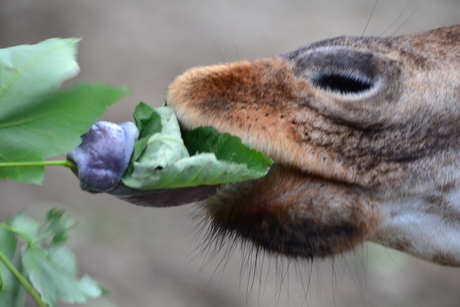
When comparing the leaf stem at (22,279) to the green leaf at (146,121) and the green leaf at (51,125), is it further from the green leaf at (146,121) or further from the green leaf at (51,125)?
the green leaf at (146,121)

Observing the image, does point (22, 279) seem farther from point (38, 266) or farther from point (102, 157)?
point (102, 157)

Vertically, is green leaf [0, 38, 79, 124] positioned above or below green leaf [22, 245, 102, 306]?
above

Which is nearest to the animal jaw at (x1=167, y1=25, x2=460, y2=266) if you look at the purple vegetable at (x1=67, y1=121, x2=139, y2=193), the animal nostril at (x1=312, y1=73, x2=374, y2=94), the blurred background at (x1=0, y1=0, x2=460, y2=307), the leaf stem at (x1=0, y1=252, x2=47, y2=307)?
the animal nostril at (x1=312, y1=73, x2=374, y2=94)

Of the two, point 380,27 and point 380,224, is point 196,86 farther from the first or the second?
point 380,27

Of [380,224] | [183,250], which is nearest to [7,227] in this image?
[380,224]

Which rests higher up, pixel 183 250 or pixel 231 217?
pixel 183 250

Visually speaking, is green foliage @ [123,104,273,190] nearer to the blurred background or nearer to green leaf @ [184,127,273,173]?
green leaf @ [184,127,273,173]
